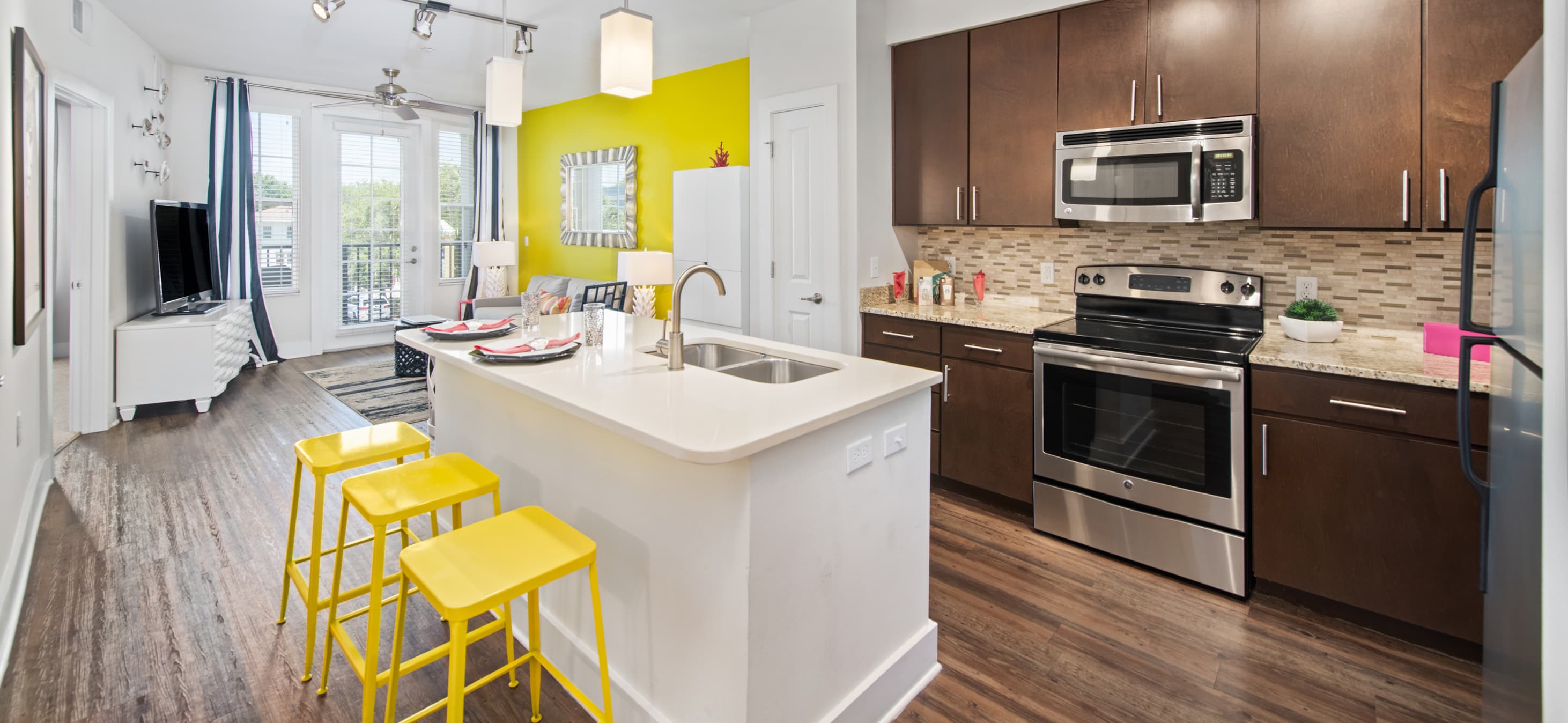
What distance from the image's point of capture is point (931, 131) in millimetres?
3725

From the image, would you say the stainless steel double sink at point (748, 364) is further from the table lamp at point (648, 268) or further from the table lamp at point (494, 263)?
the table lamp at point (494, 263)

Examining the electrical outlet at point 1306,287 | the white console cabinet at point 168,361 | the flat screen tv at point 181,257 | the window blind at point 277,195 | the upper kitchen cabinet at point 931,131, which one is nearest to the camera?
the electrical outlet at point 1306,287

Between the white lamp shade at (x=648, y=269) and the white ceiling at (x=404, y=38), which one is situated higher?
the white ceiling at (x=404, y=38)

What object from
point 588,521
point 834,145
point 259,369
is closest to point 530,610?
point 588,521

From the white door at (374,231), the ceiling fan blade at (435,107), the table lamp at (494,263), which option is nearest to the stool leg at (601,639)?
the table lamp at (494,263)

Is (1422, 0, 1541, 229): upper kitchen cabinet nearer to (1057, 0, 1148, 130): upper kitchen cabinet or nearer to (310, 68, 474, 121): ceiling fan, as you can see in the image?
(1057, 0, 1148, 130): upper kitchen cabinet

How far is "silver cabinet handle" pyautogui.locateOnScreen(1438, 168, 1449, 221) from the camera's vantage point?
2311 mm

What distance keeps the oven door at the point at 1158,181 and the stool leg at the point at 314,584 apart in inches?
118

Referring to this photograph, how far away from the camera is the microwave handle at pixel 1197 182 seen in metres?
2.77

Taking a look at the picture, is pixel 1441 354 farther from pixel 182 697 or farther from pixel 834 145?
pixel 182 697

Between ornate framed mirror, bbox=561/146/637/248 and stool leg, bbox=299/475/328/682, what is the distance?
4.44 metres

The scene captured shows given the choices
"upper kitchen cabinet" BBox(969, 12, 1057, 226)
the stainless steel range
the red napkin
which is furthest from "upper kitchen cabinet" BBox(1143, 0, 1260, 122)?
the red napkin

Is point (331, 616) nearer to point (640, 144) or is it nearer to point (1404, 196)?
point (1404, 196)

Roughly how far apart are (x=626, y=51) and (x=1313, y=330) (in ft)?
8.82
